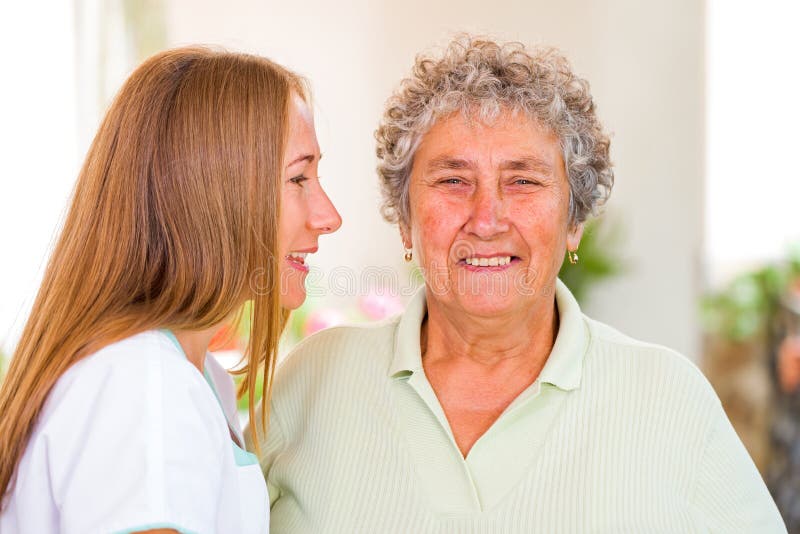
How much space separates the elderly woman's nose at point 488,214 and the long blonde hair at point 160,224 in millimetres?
412

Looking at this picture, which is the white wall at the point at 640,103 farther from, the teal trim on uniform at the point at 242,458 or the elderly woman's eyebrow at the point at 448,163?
the teal trim on uniform at the point at 242,458

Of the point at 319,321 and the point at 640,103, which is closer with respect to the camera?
the point at 319,321

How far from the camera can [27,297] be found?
1.57m

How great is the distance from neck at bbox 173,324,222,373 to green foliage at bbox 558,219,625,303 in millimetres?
3000

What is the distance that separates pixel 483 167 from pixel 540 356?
1.33 ft

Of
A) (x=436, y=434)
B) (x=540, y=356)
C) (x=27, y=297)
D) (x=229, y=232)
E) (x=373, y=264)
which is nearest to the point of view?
(x=229, y=232)

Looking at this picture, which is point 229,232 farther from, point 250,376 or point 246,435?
point 246,435

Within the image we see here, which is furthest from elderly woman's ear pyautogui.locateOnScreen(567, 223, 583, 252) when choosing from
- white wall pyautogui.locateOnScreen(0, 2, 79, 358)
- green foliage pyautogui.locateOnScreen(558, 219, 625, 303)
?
white wall pyautogui.locateOnScreen(0, 2, 79, 358)

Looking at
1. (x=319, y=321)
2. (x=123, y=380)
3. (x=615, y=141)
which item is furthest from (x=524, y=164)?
(x=615, y=141)

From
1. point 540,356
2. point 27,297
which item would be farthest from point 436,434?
point 27,297

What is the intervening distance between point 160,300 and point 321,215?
0.42 metres

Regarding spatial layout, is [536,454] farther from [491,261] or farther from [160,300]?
[160,300]

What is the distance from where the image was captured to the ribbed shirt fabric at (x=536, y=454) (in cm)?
158

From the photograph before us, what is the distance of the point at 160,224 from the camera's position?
142cm
